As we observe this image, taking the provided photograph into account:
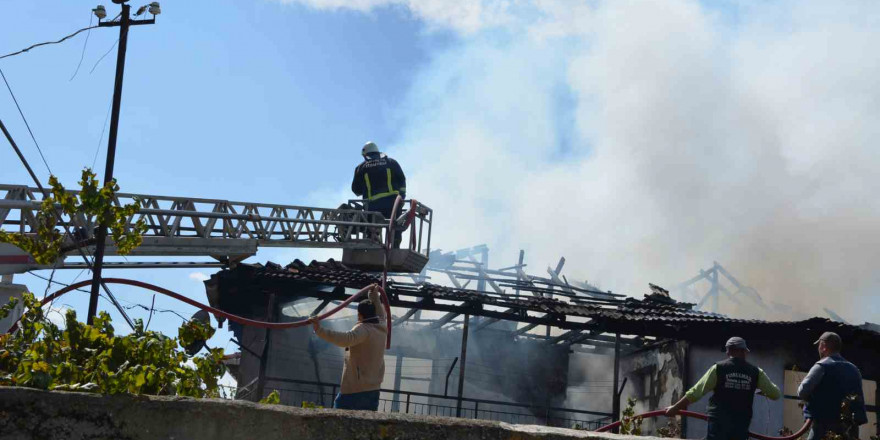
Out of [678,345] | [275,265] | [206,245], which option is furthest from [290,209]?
[678,345]

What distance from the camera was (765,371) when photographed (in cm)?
1491

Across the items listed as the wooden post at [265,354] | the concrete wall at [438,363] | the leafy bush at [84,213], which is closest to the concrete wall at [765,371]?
the concrete wall at [438,363]

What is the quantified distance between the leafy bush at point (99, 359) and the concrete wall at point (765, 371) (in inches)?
442

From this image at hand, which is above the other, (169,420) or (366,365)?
(366,365)

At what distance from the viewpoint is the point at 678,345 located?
15445 mm

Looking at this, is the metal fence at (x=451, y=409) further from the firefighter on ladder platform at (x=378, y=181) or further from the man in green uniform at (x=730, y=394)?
the man in green uniform at (x=730, y=394)

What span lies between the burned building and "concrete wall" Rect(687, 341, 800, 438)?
0.02m

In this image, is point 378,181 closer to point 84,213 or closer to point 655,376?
point 655,376

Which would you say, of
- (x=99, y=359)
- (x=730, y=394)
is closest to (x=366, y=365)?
(x=730, y=394)

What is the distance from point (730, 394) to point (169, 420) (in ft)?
14.4

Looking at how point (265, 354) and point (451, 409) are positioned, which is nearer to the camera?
point (265, 354)

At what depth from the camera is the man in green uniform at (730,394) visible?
22.9 ft

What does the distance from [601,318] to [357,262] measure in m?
5.04

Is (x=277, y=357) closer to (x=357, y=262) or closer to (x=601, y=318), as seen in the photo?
(x=357, y=262)
